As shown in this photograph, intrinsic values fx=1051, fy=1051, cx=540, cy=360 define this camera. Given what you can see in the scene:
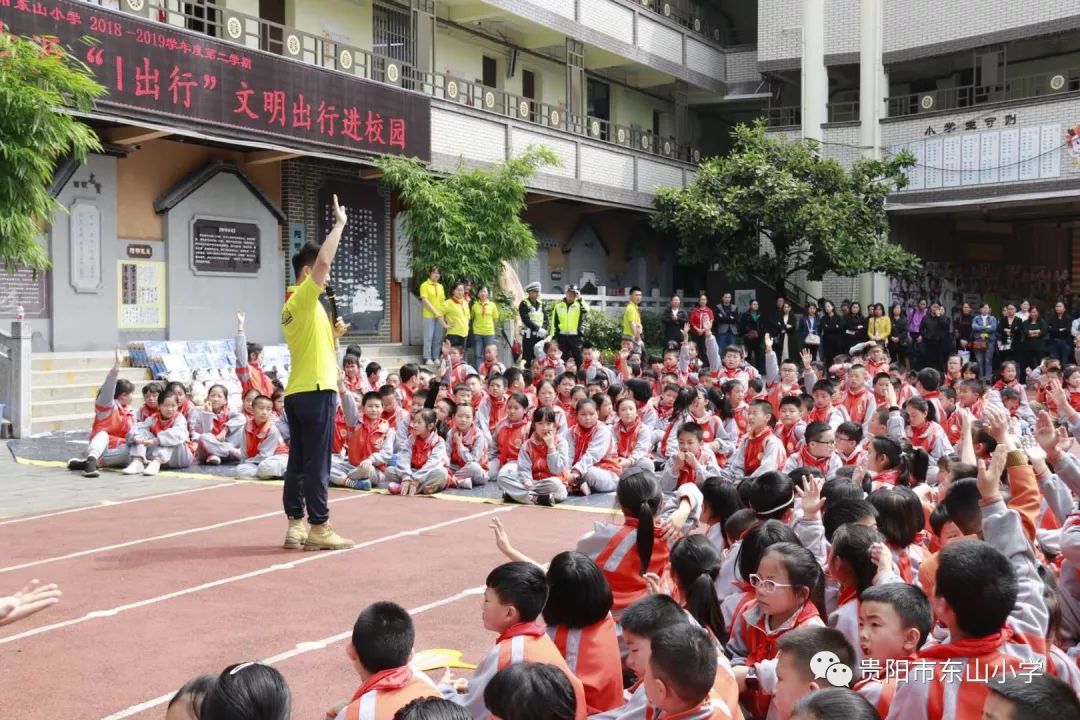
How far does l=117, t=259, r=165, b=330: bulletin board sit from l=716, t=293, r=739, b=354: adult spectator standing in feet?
33.8

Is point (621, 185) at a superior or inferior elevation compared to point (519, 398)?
superior

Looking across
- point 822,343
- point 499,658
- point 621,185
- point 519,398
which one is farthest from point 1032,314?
point 499,658

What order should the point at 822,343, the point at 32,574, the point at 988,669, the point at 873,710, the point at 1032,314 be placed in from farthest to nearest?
the point at 822,343, the point at 1032,314, the point at 32,574, the point at 988,669, the point at 873,710

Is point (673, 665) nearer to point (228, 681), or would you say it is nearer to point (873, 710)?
point (873, 710)

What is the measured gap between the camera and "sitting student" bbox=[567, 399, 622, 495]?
953 cm

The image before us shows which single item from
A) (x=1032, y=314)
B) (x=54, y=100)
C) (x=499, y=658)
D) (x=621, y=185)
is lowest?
(x=499, y=658)

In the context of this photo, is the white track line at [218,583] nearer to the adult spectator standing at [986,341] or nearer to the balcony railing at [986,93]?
the adult spectator standing at [986,341]

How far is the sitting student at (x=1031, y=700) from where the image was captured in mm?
2307

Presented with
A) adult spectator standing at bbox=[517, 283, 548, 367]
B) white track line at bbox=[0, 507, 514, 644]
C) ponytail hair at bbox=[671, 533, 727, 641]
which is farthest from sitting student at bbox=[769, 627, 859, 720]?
adult spectator standing at bbox=[517, 283, 548, 367]

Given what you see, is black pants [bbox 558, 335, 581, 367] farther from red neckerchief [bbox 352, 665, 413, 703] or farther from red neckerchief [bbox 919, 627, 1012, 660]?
red neckerchief [bbox 919, 627, 1012, 660]

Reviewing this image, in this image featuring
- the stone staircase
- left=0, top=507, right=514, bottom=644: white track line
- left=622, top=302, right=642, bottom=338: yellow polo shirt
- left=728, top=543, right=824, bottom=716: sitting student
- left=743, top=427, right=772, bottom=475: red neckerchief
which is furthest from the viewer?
left=622, top=302, right=642, bottom=338: yellow polo shirt

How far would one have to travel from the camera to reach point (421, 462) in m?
9.89

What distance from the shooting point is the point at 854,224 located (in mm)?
20719

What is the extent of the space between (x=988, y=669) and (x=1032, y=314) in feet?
54.6
